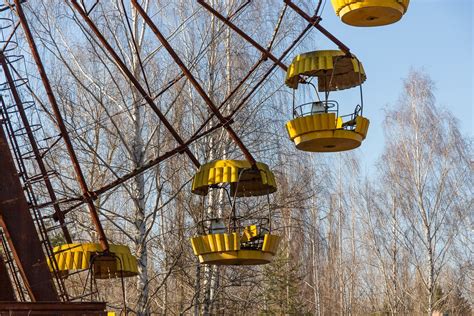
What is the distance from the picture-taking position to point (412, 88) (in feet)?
113

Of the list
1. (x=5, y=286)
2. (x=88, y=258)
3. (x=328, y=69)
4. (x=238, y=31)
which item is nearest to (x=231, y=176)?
(x=328, y=69)

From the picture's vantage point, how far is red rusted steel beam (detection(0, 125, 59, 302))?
1022 centimetres

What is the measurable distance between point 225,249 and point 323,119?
92.7 inches

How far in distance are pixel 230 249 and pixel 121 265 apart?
1.98 m

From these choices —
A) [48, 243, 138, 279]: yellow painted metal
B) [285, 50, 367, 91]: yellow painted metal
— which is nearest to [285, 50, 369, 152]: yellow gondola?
[285, 50, 367, 91]: yellow painted metal

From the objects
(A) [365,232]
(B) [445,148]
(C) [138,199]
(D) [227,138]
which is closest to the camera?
(C) [138,199]

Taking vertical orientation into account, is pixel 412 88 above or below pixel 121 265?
above

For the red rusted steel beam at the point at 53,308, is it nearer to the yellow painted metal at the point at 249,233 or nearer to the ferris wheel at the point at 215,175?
the ferris wheel at the point at 215,175

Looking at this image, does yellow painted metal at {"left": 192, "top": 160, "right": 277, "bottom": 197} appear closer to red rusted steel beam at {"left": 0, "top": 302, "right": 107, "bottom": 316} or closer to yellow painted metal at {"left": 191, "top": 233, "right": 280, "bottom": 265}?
yellow painted metal at {"left": 191, "top": 233, "right": 280, "bottom": 265}

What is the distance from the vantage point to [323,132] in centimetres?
1129

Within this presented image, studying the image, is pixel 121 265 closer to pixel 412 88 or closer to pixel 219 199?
pixel 219 199

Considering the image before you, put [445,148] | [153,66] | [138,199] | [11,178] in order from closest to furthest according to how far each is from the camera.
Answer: [11,178], [138,199], [153,66], [445,148]

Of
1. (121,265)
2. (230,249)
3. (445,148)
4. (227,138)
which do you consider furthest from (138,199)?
(445,148)

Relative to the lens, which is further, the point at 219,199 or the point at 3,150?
the point at 219,199
